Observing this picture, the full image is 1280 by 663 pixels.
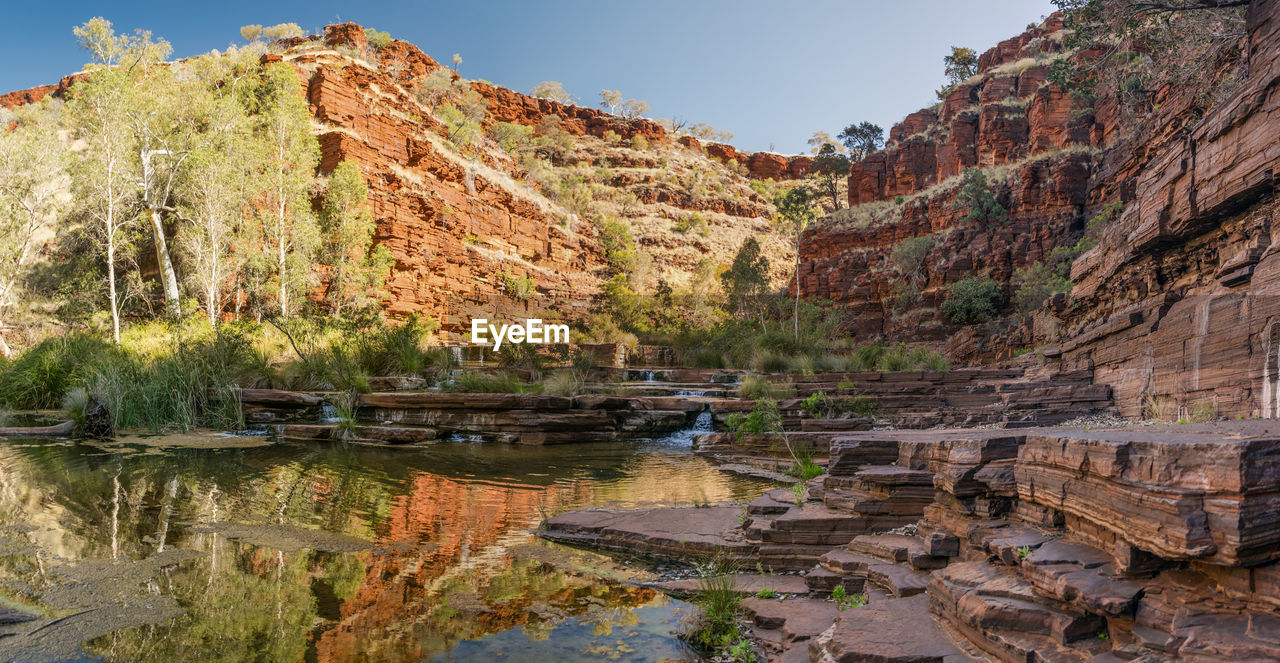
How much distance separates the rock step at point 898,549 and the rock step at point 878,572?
0.04 meters

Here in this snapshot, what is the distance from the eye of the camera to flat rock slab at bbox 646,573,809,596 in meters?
3.70

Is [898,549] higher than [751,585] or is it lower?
higher

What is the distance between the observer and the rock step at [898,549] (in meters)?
3.35

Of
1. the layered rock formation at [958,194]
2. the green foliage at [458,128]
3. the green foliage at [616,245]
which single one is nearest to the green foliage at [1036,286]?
the layered rock formation at [958,194]

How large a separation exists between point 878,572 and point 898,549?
0.78ft

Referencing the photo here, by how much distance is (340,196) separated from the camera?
2477 cm

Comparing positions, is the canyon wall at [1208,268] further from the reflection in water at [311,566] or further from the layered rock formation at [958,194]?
the layered rock formation at [958,194]

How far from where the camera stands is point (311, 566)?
4.21 metres

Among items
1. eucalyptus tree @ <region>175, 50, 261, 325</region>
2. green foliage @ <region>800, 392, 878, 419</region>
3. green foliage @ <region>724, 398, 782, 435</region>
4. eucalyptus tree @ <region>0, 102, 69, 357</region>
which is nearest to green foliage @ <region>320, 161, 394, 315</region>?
eucalyptus tree @ <region>175, 50, 261, 325</region>

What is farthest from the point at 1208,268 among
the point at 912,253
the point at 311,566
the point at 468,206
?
the point at 468,206

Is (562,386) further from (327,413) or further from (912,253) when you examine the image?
(912,253)

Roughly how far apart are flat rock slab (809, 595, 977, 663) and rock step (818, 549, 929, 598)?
14 centimetres

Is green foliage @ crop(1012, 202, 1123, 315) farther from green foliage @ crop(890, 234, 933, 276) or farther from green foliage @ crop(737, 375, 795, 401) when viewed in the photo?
green foliage @ crop(737, 375, 795, 401)

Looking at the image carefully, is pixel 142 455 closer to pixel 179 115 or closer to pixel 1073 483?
pixel 1073 483
